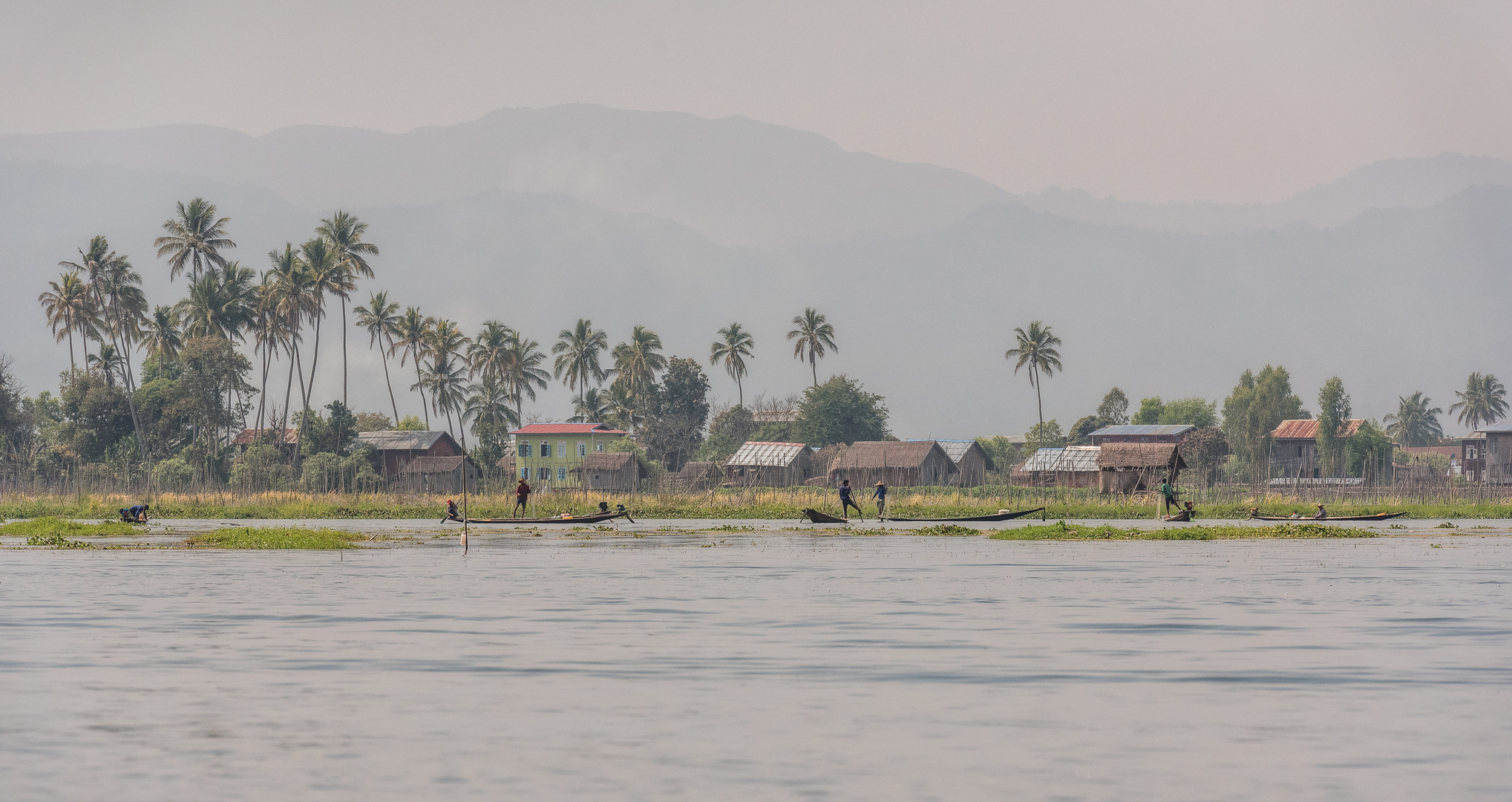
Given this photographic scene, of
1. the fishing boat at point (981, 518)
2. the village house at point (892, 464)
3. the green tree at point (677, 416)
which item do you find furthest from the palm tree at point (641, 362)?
the fishing boat at point (981, 518)

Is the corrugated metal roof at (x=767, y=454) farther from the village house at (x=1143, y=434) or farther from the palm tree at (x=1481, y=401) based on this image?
the palm tree at (x=1481, y=401)

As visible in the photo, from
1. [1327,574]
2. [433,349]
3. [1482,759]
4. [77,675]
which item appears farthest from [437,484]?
[1482,759]

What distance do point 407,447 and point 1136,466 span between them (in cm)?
6057

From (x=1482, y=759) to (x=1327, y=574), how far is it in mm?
17286

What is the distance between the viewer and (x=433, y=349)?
127000mm

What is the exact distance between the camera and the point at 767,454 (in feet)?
→ 341

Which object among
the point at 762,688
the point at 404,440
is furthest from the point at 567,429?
the point at 762,688

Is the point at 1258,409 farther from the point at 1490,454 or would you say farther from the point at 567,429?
the point at 567,429

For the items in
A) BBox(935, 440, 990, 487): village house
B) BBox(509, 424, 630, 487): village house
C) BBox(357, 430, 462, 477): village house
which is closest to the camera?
BBox(935, 440, 990, 487): village house

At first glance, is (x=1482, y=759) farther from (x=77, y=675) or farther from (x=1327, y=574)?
(x=1327, y=574)

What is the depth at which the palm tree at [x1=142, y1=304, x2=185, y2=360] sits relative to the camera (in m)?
107

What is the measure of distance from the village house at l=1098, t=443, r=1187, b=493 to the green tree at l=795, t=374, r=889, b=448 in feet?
132

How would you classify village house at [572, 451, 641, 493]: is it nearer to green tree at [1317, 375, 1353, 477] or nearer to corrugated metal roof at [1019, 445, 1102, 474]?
corrugated metal roof at [1019, 445, 1102, 474]

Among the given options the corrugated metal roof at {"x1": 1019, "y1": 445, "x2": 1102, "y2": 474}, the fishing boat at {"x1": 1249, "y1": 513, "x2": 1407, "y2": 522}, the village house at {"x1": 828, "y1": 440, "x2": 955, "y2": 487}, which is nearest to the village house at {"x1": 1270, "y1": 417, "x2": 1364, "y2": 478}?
the corrugated metal roof at {"x1": 1019, "y1": 445, "x2": 1102, "y2": 474}
